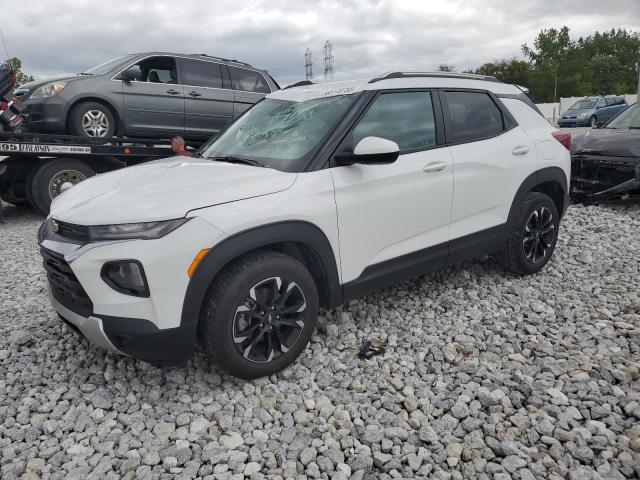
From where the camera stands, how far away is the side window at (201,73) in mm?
8422

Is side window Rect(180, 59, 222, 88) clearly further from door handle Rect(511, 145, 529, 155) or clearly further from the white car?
door handle Rect(511, 145, 529, 155)

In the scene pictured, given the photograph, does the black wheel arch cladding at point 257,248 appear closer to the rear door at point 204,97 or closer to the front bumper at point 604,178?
the front bumper at point 604,178

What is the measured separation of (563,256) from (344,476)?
3.74 m

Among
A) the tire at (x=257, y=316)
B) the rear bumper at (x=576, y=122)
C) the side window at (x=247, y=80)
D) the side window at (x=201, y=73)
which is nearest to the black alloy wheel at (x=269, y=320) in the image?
the tire at (x=257, y=316)

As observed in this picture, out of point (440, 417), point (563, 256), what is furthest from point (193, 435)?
point (563, 256)

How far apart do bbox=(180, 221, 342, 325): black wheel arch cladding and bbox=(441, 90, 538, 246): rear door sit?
3.75 feet

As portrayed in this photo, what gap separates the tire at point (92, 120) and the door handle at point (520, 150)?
598cm

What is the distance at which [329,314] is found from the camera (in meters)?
3.98

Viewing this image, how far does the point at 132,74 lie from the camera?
7.91m

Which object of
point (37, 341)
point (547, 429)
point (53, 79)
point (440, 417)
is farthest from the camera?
point (53, 79)

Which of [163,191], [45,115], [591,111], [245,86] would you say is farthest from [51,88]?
[591,111]

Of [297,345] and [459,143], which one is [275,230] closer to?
[297,345]

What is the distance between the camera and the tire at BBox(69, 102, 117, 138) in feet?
24.9

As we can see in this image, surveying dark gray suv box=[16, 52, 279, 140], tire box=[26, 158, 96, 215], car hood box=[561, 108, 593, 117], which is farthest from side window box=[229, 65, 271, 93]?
car hood box=[561, 108, 593, 117]
